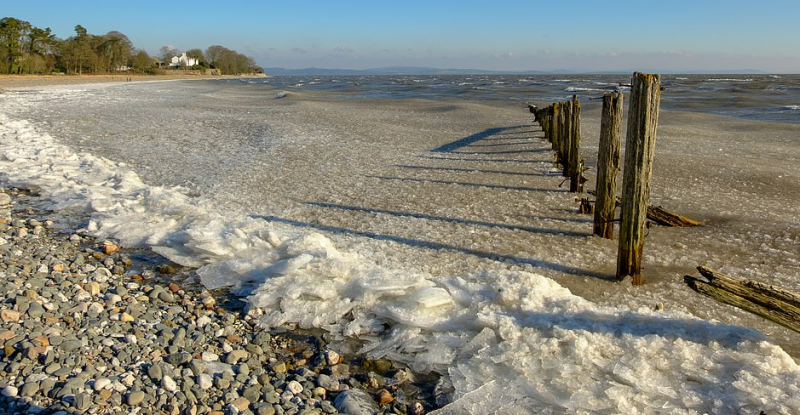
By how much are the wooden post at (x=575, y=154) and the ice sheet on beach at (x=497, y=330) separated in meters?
5.06

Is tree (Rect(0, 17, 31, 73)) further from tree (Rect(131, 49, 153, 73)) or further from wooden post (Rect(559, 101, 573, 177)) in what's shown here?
wooden post (Rect(559, 101, 573, 177))

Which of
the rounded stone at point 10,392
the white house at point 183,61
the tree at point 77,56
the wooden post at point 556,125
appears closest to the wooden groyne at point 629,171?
the wooden post at point 556,125

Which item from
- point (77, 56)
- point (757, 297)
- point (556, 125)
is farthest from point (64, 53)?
point (757, 297)

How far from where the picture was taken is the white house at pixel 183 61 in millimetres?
150500

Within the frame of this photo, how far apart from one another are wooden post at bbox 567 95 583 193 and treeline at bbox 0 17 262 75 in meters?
85.3

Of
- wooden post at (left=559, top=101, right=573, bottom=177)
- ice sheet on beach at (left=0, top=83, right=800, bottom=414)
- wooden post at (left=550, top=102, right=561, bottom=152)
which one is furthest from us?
wooden post at (left=550, top=102, right=561, bottom=152)

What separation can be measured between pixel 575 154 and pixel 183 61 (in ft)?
527

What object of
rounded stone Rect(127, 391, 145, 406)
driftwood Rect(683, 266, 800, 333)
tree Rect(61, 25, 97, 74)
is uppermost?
tree Rect(61, 25, 97, 74)

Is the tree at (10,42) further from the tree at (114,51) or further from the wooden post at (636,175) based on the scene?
the wooden post at (636,175)

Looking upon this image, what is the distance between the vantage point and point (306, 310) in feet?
17.2

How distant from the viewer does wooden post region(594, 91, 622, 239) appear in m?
7.43

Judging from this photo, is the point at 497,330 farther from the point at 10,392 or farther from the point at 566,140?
the point at 566,140

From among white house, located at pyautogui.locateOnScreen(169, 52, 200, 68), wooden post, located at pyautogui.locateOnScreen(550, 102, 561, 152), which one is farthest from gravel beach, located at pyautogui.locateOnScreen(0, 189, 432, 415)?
white house, located at pyautogui.locateOnScreen(169, 52, 200, 68)

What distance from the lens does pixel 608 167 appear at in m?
7.39
